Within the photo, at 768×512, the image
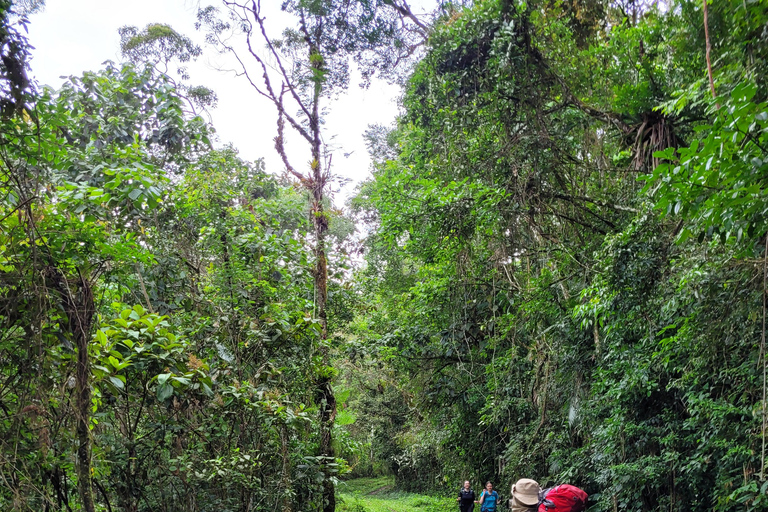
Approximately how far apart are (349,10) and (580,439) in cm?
757

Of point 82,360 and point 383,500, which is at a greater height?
point 82,360

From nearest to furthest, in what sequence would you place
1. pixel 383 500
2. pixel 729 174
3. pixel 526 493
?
pixel 729 174 < pixel 526 493 < pixel 383 500

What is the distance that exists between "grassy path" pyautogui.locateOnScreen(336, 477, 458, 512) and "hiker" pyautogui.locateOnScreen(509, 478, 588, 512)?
4365 millimetres

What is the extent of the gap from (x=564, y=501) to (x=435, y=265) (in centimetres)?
656

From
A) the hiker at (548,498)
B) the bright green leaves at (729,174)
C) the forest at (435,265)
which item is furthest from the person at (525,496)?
the bright green leaves at (729,174)

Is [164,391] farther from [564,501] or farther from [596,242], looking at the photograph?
[596,242]

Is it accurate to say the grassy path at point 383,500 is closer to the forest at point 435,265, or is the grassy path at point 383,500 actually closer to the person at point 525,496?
the forest at point 435,265

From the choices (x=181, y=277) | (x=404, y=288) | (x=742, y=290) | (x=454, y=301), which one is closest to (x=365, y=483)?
(x=404, y=288)

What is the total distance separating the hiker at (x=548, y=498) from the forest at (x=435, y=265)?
1225mm

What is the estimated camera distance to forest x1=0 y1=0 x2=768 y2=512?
3.23m

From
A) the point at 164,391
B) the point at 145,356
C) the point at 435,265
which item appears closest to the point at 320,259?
the point at 435,265

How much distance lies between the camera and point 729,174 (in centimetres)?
304

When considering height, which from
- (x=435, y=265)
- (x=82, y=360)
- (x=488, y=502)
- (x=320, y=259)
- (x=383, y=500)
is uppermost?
(x=435, y=265)

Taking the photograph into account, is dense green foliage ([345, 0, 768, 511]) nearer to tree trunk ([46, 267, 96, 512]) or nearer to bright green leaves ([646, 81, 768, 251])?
bright green leaves ([646, 81, 768, 251])
